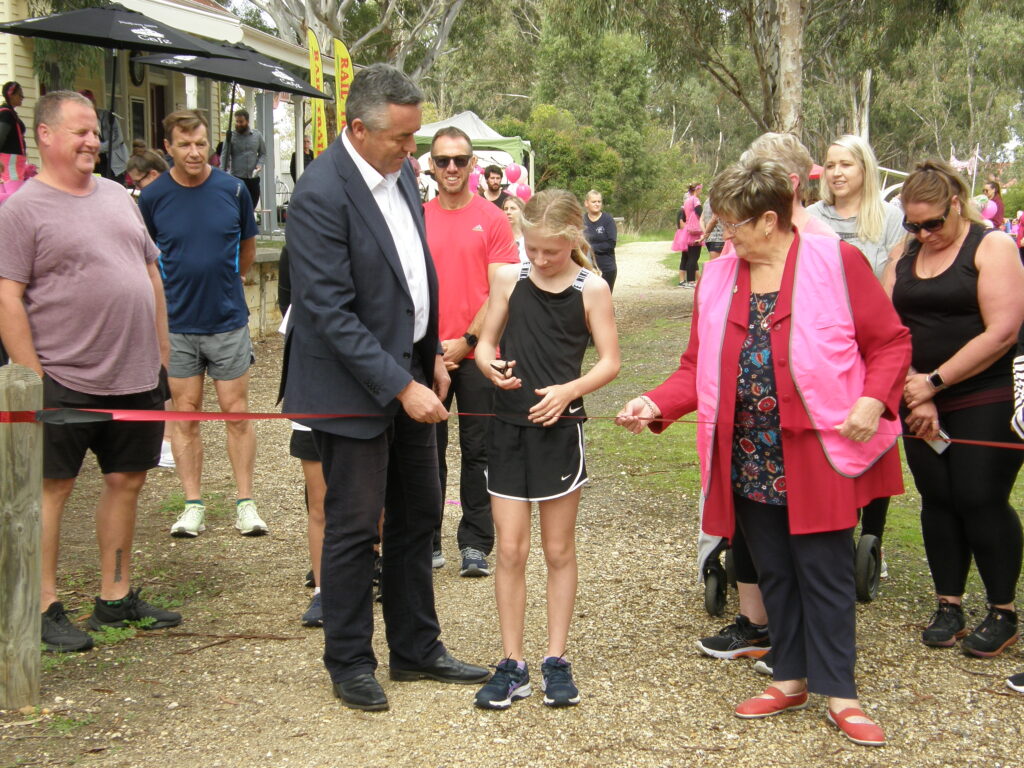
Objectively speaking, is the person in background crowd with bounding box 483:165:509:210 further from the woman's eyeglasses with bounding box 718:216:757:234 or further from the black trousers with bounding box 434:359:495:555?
the woman's eyeglasses with bounding box 718:216:757:234

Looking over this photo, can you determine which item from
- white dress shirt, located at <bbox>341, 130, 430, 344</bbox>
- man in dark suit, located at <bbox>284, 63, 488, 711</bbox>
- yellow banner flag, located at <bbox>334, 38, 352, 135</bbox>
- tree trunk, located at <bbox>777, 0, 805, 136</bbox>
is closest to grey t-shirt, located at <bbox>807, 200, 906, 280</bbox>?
white dress shirt, located at <bbox>341, 130, 430, 344</bbox>

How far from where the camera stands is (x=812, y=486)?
3742mm

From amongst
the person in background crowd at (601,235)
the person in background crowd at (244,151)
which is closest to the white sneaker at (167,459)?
the person in background crowd at (601,235)

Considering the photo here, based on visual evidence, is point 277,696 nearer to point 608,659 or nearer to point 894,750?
point 608,659

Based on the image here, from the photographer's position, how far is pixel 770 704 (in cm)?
396

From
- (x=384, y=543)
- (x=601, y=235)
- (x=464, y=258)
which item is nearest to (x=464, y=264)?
(x=464, y=258)

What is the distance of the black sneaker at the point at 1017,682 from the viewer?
414 cm

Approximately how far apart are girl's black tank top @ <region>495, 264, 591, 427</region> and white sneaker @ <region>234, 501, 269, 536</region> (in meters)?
2.65

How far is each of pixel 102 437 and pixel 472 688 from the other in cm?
186

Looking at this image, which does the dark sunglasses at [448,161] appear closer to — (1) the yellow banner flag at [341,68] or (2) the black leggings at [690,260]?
(1) the yellow banner flag at [341,68]

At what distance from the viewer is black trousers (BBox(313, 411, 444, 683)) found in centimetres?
Answer: 399

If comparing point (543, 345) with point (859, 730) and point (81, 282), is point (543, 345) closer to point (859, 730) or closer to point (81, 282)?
point (859, 730)

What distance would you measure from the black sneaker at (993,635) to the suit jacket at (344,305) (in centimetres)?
254

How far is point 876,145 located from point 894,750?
65109mm
